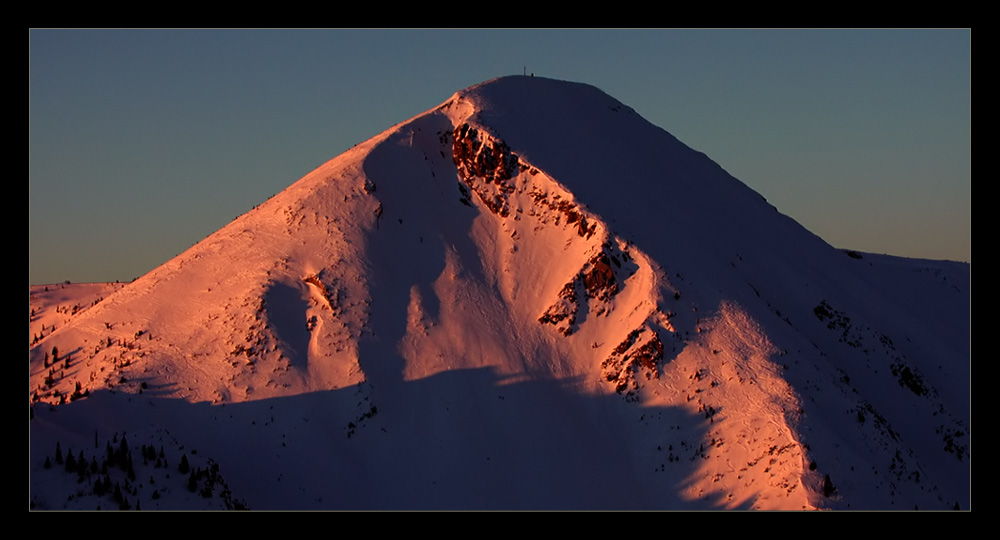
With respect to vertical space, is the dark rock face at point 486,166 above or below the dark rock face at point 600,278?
above

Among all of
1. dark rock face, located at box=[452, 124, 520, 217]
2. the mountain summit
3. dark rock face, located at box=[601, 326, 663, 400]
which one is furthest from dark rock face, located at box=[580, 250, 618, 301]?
dark rock face, located at box=[452, 124, 520, 217]

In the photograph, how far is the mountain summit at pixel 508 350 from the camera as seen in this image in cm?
5759

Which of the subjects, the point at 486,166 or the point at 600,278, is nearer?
the point at 600,278

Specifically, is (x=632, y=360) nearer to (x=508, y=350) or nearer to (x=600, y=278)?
(x=600, y=278)

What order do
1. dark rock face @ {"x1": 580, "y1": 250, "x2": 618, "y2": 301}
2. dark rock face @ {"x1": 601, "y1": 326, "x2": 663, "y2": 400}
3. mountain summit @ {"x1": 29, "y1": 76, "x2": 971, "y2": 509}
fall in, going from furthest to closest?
dark rock face @ {"x1": 580, "y1": 250, "x2": 618, "y2": 301}, dark rock face @ {"x1": 601, "y1": 326, "x2": 663, "y2": 400}, mountain summit @ {"x1": 29, "y1": 76, "x2": 971, "y2": 509}

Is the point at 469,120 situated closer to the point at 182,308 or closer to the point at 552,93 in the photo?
the point at 552,93

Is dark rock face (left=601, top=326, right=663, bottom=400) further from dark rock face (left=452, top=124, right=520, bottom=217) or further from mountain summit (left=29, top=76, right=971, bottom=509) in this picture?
dark rock face (left=452, top=124, right=520, bottom=217)

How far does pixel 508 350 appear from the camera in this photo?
6562 cm

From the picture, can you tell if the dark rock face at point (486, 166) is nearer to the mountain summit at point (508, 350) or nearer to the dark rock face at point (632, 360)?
the mountain summit at point (508, 350)

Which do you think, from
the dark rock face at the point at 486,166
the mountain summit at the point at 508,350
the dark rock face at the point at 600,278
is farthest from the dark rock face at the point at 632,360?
the dark rock face at the point at 486,166

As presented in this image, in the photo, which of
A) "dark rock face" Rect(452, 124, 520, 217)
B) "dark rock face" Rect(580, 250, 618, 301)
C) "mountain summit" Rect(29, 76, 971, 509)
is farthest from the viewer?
"dark rock face" Rect(452, 124, 520, 217)

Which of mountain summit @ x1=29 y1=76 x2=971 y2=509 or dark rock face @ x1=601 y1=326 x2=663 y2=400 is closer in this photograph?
mountain summit @ x1=29 y1=76 x2=971 y2=509

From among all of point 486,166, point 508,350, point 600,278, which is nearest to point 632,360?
point 600,278

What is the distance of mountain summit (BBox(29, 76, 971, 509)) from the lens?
57.6m
